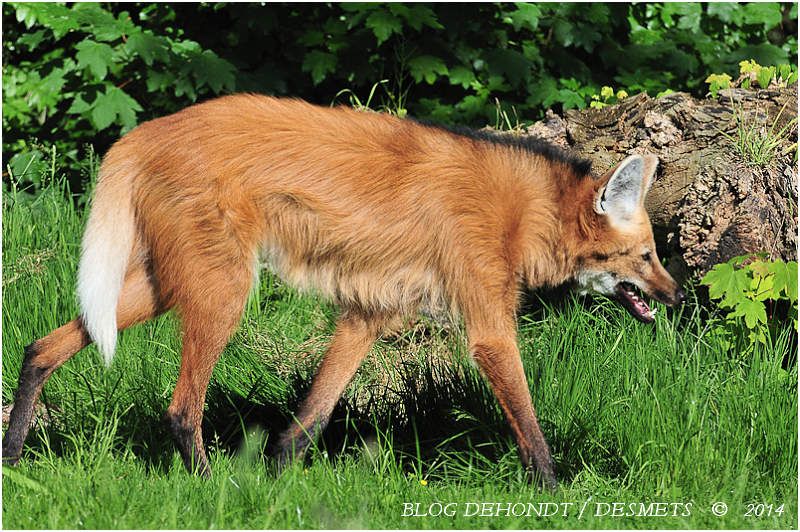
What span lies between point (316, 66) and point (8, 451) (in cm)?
308

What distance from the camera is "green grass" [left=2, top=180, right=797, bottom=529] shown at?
115 inches

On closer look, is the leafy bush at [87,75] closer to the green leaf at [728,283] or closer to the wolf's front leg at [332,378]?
the wolf's front leg at [332,378]

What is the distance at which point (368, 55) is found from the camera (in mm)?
6070

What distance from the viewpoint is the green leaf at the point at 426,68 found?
18.6 feet

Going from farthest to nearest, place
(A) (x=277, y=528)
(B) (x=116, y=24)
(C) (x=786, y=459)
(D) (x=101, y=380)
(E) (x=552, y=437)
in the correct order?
(B) (x=116, y=24)
(D) (x=101, y=380)
(E) (x=552, y=437)
(C) (x=786, y=459)
(A) (x=277, y=528)

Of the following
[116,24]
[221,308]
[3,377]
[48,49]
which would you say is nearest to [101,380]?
[3,377]

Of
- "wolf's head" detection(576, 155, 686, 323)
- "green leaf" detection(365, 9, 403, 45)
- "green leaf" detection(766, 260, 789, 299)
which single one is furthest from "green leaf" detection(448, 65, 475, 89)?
"green leaf" detection(766, 260, 789, 299)

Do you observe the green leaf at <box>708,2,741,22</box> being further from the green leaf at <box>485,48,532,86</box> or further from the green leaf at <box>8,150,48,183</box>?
the green leaf at <box>8,150,48,183</box>

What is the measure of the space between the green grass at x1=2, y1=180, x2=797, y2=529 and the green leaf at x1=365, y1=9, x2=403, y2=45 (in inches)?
65.6

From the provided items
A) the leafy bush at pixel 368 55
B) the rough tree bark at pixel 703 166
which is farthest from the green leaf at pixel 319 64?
the rough tree bark at pixel 703 166

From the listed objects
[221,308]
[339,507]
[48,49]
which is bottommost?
[339,507]

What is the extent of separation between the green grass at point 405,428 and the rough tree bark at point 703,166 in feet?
1.19

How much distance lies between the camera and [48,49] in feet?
21.1

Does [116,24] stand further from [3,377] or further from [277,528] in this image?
[277,528]
